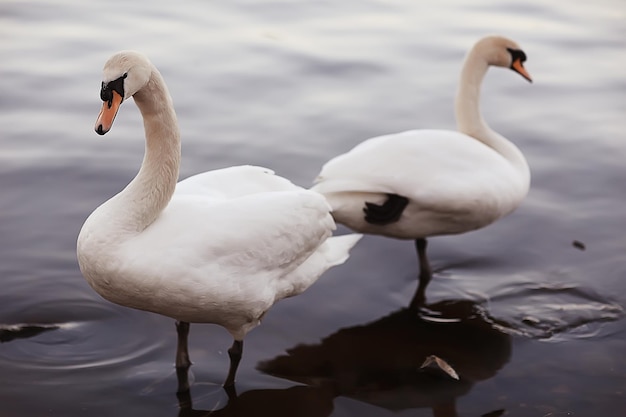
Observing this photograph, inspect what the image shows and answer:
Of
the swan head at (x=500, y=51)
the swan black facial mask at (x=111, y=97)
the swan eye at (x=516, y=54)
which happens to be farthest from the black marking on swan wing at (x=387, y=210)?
the swan black facial mask at (x=111, y=97)

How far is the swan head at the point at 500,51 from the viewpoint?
658 cm

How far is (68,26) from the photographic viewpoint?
1005cm

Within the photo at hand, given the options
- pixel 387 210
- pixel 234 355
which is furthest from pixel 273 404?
pixel 387 210

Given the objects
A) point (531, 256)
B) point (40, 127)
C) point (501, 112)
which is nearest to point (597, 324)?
point (531, 256)

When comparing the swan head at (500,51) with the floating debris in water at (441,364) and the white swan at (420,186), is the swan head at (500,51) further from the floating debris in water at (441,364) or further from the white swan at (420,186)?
the floating debris in water at (441,364)

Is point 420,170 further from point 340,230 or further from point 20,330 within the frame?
point 20,330

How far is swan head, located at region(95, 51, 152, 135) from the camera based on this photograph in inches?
160

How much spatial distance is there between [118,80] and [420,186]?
2.04 meters

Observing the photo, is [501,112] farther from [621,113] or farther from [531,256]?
[531,256]

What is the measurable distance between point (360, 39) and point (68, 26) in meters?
A: 2.91

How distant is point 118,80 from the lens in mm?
4094

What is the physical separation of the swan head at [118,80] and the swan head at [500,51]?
3.03 m

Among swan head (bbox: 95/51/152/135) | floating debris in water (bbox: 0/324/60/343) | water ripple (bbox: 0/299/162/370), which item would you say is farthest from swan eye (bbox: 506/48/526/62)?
floating debris in water (bbox: 0/324/60/343)

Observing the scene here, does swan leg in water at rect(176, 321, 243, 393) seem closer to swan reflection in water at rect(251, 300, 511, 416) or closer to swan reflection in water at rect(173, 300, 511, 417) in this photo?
swan reflection in water at rect(173, 300, 511, 417)
